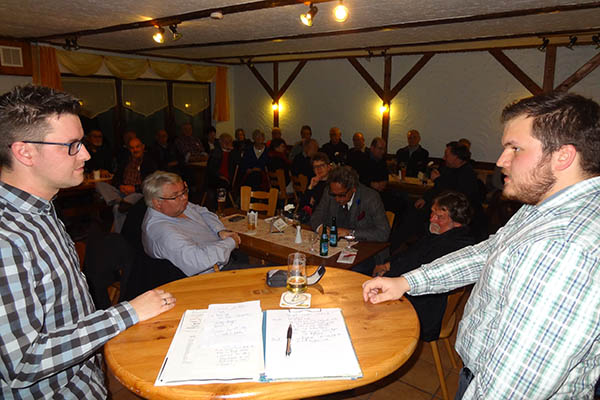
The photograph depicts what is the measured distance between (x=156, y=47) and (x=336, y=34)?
3610 millimetres

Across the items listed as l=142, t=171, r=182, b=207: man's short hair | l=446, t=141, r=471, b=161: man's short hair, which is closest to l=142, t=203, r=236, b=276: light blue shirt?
l=142, t=171, r=182, b=207: man's short hair

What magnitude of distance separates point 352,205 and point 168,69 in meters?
7.13

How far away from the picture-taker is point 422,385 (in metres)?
2.54

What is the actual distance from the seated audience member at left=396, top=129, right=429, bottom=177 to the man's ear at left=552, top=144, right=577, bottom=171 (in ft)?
19.9

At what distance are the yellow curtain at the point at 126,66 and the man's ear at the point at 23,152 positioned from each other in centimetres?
765

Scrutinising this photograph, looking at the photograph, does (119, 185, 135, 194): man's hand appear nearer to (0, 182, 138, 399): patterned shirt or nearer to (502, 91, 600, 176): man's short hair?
(0, 182, 138, 399): patterned shirt

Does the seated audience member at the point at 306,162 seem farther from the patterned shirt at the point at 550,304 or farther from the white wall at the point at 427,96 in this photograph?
the patterned shirt at the point at 550,304

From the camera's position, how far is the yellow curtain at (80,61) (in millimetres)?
7035

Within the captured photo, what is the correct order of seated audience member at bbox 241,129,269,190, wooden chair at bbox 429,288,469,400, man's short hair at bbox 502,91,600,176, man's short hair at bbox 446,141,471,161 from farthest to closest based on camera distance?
seated audience member at bbox 241,129,269,190, man's short hair at bbox 446,141,471,161, wooden chair at bbox 429,288,469,400, man's short hair at bbox 502,91,600,176

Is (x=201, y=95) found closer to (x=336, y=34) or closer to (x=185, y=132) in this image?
(x=185, y=132)

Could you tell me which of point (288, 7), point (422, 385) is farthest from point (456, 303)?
point (288, 7)

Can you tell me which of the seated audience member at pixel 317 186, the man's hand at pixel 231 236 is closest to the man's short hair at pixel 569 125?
the man's hand at pixel 231 236

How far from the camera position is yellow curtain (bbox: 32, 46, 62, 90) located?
6660 mm

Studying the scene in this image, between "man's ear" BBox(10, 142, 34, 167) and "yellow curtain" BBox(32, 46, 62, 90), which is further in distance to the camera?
"yellow curtain" BBox(32, 46, 62, 90)
